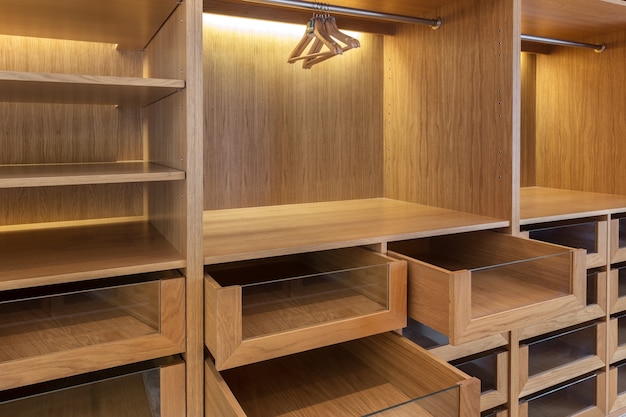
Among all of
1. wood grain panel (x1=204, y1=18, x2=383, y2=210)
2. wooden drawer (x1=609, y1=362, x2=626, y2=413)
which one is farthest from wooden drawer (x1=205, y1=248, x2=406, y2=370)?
wooden drawer (x1=609, y1=362, x2=626, y2=413)

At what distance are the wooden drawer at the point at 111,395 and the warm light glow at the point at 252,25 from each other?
1.12 m

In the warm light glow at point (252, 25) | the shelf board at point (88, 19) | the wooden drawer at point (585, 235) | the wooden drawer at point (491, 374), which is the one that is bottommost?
the wooden drawer at point (491, 374)

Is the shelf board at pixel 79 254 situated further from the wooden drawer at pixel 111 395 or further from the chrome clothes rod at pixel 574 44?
the chrome clothes rod at pixel 574 44

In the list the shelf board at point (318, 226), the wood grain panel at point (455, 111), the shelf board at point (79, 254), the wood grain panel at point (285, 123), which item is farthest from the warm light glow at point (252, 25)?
the shelf board at point (79, 254)

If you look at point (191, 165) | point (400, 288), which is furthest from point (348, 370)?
point (191, 165)

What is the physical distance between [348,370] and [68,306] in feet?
2.53

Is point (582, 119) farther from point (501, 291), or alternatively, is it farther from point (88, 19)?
point (88, 19)

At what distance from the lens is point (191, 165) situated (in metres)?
1.20

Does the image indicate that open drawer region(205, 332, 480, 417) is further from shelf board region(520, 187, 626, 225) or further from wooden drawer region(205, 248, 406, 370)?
shelf board region(520, 187, 626, 225)

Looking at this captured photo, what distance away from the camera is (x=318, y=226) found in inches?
61.3

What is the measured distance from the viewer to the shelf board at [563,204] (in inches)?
69.7

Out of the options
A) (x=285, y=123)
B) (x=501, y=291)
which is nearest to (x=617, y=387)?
(x=501, y=291)

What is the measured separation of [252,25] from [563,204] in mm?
1316

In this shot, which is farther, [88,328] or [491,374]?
[491,374]
